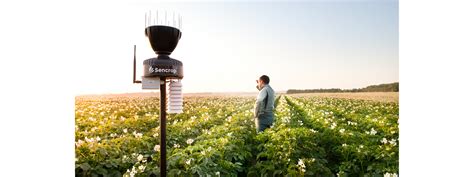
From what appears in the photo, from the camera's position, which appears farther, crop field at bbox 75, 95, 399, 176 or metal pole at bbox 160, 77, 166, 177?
crop field at bbox 75, 95, 399, 176

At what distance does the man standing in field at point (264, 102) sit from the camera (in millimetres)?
3541

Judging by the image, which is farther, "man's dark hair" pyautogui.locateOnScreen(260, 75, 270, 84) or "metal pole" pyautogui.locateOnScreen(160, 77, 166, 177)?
"man's dark hair" pyautogui.locateOnScreen(260, 75, 270, 84)

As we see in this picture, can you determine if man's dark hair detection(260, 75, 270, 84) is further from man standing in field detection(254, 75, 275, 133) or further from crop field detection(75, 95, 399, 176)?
crop field detection(75, 95, 399, 176)

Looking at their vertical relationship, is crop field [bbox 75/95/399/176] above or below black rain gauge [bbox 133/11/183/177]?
below

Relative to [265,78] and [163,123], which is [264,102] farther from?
[163,123]

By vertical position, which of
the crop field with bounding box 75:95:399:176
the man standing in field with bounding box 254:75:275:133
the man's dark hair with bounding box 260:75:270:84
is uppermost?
the man's dark hair with bounding box 260:75:270:84

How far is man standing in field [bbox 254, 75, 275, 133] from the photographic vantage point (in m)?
3.54

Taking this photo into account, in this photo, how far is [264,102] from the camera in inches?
140

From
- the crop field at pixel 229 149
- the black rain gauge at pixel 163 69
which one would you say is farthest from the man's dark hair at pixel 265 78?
the black rain gauge at pixel 163 69

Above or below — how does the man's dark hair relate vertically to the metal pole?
above

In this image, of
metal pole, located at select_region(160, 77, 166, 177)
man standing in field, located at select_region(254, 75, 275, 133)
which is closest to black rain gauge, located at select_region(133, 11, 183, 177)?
metal pole, located at select_region(160, 77, 166, 177)

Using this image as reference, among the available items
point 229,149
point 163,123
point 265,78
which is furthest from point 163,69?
point 265,78

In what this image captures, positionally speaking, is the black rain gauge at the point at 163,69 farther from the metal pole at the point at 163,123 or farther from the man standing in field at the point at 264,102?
the man standing in field at the point at 264,102
